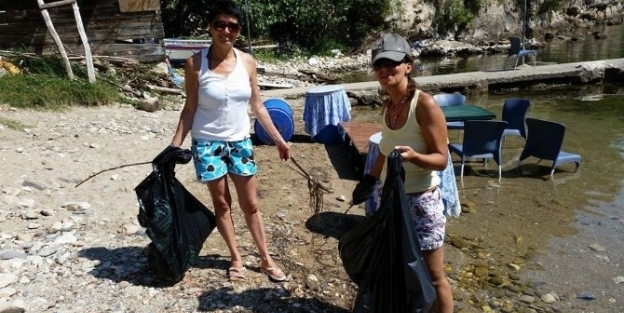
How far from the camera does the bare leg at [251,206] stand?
3.48m

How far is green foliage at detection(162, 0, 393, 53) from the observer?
20.3 meters

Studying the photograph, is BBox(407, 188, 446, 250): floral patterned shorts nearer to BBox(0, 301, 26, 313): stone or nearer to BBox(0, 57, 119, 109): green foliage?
BBox(0, 301, 26, 313): stone

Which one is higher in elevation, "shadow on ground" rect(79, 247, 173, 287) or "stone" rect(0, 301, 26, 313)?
"stone" rect(0, 301, 26, 313)

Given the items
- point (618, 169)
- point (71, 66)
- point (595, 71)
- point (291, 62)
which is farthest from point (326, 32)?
point (618, 169)

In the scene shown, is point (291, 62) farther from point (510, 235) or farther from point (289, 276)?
point (289, 276)

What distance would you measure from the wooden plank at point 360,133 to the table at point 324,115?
0.77 ft

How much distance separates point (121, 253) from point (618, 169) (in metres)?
6.59

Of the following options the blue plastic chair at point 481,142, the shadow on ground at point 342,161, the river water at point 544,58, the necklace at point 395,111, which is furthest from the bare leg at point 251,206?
the river water at point 544,58

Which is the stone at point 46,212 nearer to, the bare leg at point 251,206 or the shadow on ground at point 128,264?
the shadow on ground at point 128,264

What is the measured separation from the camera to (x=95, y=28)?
456 inches

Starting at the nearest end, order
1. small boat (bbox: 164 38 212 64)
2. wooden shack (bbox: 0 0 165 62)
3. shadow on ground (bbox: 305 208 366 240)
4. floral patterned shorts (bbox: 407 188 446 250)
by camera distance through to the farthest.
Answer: floral patterned shorts (bbox: 407 188 446 250) → shadow on ground (bbox: 305 208 366 240) → wooden shack (bbox: 0 0 165 62) → small boat (bbox: 164 38 212 64)

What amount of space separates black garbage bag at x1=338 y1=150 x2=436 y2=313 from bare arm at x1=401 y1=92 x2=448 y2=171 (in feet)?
0.34

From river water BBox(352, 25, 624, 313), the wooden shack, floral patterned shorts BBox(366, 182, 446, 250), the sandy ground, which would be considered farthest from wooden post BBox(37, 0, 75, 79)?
floral patterned shorts BBox(366, 182, 446, 250)

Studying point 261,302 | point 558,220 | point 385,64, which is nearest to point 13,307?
point 261,302
